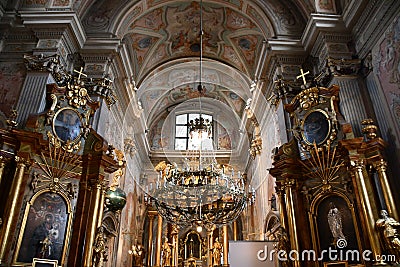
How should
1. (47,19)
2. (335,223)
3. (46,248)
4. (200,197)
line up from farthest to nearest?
(47,19), (200,197), (335,223), (46,248)

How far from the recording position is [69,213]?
7.27 metres

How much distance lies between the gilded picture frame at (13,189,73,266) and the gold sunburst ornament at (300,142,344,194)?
527 centimetres

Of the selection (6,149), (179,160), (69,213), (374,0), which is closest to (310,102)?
(374,0)

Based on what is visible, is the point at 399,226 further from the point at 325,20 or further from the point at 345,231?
the point at 325,20

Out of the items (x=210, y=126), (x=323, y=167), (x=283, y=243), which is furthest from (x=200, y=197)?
(x=323, y=167)

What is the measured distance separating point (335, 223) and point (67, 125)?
6.13 metres

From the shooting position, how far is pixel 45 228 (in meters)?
6.84

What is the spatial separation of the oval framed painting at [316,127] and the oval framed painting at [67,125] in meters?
5.24

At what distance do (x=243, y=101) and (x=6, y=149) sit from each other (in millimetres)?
9117

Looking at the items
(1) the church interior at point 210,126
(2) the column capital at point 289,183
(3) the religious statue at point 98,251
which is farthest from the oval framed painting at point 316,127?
(3) the religious statue at point 98,251

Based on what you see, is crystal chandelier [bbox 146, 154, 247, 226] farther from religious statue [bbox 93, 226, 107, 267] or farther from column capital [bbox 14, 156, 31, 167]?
column capital [bbox 14, 156, 31, 167]

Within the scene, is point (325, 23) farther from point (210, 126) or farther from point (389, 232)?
point (389, 232)

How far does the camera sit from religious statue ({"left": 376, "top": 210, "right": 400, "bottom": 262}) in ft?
18.0

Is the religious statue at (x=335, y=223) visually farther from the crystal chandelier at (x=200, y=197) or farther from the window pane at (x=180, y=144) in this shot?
the window pane at (x=180, y=144)
